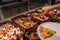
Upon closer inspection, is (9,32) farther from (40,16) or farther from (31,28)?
(40,16)

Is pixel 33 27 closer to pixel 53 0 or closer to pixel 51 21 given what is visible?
pixel 51 21

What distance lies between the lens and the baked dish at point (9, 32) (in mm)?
1062

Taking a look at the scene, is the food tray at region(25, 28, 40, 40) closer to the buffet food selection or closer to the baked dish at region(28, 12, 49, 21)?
the buffet food selection

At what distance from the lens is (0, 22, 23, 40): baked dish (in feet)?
3.49

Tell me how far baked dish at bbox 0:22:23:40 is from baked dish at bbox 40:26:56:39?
0.57 ft

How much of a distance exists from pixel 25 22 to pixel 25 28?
0.12 meters

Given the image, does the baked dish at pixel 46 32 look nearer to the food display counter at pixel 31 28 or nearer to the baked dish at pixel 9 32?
the food display counter at pixel 31 28

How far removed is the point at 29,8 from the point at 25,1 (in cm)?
11

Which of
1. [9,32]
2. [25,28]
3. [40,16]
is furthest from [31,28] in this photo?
[40,16]

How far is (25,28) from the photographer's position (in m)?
1.14

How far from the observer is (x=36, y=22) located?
127 centimetres

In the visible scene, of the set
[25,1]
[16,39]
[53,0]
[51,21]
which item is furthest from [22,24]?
[53,0]

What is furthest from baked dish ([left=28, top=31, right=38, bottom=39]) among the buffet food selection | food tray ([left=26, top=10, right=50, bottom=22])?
food tray ([left=26, top=10, right=50, bottom=22])

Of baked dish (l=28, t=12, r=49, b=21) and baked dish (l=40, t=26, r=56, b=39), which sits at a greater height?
baked dish (l=28, t=12, r=49, b=21)
